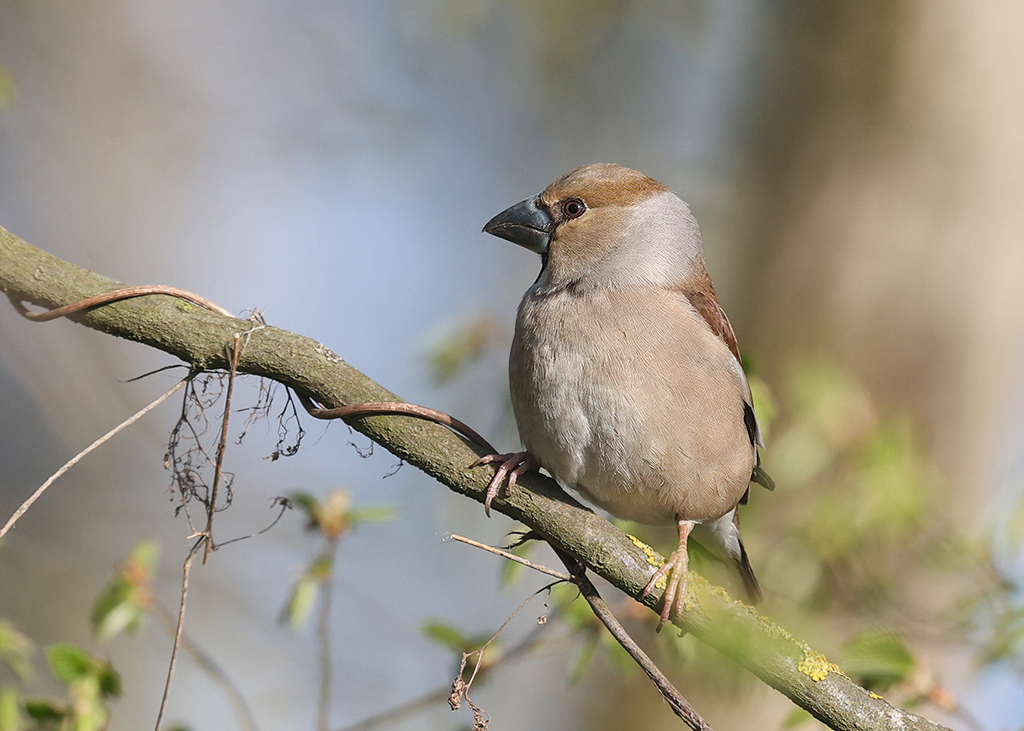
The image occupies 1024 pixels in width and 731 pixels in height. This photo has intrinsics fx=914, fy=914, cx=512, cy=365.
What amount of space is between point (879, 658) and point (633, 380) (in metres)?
1.12

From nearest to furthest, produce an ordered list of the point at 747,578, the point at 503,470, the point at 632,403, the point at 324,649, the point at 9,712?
the point at 503,470, the point at 9,712, the point at 632,403, the point at 324,649, the point at 747,578

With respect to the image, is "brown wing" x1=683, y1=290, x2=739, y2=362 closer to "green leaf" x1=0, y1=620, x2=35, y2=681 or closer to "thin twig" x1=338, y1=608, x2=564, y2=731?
"thin twig" x1=338, y1=608, x2=564, y2=731

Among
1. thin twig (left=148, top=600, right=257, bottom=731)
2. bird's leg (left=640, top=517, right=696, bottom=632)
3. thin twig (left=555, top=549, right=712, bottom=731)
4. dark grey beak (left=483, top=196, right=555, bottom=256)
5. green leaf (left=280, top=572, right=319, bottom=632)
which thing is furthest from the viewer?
dark grey beak (left=483, top=196, right=555, bottom=256)

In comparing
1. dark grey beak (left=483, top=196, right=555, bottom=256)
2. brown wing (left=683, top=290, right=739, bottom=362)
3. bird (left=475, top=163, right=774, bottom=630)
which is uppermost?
dark grey beak (left=483, top=196, right=555, bottom=256)

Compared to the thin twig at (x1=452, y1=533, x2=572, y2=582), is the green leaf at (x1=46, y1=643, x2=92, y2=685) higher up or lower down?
lower down

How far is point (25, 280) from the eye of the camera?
2.11 meters

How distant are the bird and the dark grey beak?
0.02 meters

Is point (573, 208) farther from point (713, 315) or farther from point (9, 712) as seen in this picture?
point (9, 712)

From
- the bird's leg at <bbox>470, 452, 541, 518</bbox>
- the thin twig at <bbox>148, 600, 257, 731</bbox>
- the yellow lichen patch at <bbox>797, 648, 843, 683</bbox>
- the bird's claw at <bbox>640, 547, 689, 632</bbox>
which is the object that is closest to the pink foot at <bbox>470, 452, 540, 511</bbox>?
the bird's leg at <bbox>470, 452, 541, 518</bbox>

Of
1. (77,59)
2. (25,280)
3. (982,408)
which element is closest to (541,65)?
(77,59)

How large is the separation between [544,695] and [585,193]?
19.8 feet

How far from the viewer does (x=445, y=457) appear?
229 centimetres

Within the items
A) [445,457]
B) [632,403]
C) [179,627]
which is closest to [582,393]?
[632,403]

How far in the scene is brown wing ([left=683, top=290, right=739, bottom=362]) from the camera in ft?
10.3
